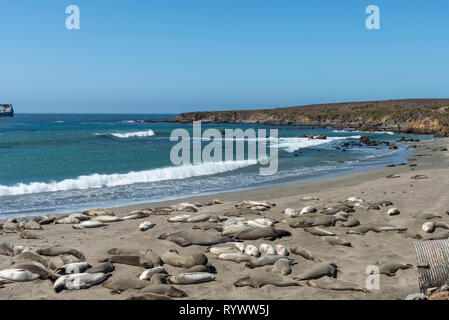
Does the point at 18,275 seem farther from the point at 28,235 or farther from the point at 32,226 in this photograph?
the point at 32,226

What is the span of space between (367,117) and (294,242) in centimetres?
7574

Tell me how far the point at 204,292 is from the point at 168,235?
9.78ft

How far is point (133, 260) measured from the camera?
7242 millimetres

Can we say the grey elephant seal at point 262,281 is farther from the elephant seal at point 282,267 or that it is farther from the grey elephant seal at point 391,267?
the grey elephant seal at point 391,267

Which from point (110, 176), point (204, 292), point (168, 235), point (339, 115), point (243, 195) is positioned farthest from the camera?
point (339, 115)

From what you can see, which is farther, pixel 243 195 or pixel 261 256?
pixel 243 195

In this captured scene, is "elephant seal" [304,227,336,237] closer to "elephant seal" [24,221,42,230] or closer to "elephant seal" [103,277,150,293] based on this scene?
"elephant seal" [103,277,150,293]

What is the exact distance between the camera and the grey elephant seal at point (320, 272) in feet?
21.3

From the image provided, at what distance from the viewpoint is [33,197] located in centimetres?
1540

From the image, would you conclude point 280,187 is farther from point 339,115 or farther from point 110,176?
point 339,115

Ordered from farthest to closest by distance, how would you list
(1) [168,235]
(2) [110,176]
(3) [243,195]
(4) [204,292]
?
(2) [110,176]
(3) [243,195]
(1) [168,235]
(4) [204,292]

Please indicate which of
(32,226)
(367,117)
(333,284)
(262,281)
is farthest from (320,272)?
(367,117)

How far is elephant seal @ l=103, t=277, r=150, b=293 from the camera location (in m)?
6.12
